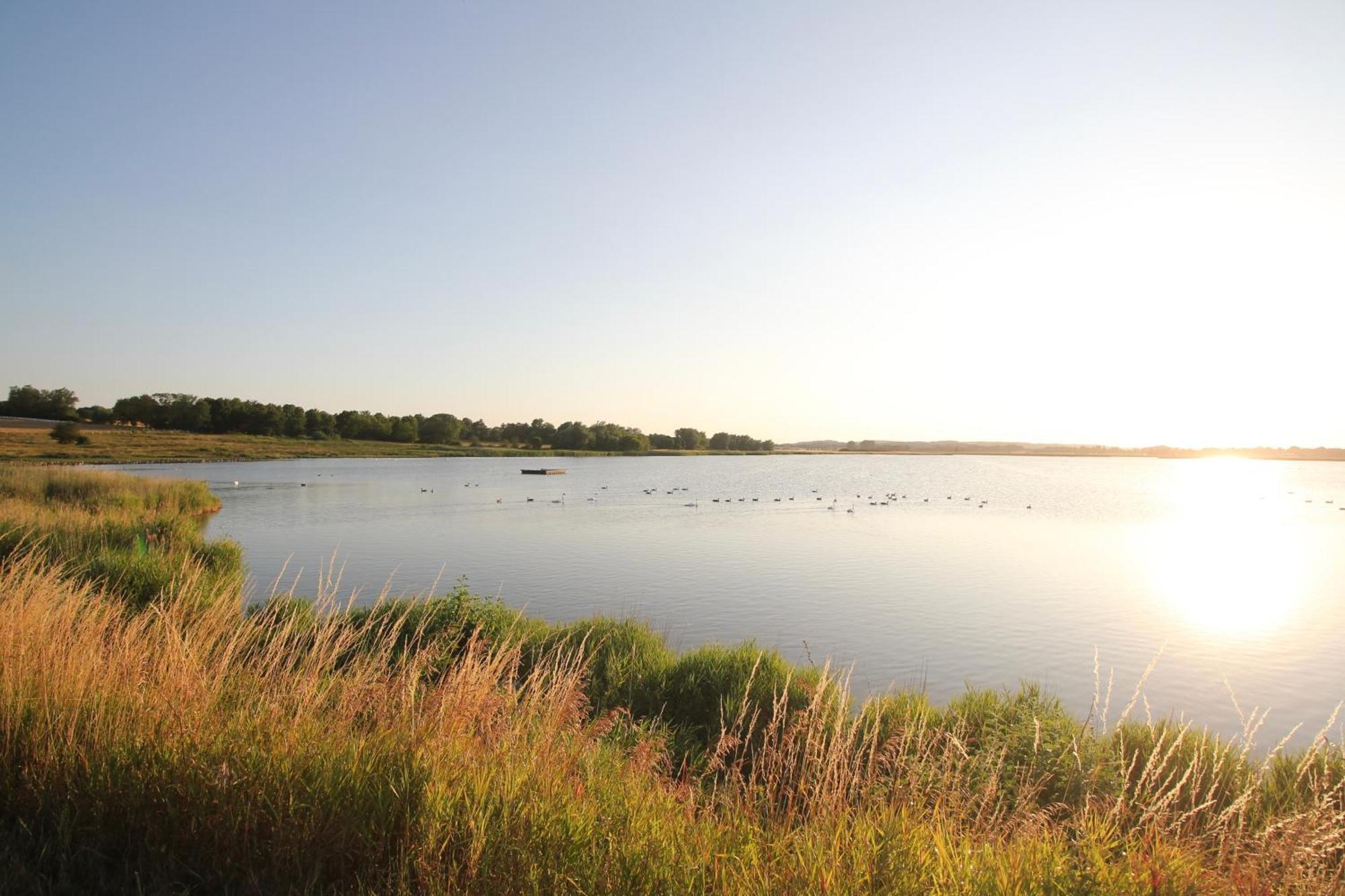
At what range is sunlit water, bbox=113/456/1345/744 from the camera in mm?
13773

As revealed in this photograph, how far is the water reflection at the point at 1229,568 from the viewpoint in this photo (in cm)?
1827

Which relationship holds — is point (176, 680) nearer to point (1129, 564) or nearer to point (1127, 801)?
point (1127, 801)

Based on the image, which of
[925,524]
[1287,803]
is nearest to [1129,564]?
[925,524]

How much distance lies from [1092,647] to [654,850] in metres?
14.3

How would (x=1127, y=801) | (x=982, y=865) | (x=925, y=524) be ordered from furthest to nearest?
(x=925, y=524) → (x=1127, y=801) → (x=982, y=865)

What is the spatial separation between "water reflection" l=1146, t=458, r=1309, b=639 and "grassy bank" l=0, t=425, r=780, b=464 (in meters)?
76.2

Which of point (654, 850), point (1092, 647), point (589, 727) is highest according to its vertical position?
point (654, 850)

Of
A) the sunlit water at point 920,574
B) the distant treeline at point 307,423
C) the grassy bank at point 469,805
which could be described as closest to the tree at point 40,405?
the distant treeline at point 307,423

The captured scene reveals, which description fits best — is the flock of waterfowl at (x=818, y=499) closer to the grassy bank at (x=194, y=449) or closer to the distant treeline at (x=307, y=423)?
the grassy bank at (x=194, y=449)

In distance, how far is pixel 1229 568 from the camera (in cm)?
2570

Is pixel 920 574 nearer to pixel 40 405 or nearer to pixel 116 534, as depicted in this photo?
pixel 116 534

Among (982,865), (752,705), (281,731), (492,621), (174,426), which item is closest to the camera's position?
(982,865)

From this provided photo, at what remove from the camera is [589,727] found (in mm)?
6941

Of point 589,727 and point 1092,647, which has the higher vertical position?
point 589,727
